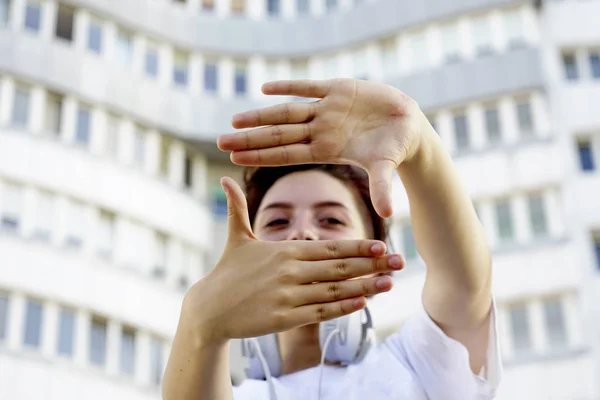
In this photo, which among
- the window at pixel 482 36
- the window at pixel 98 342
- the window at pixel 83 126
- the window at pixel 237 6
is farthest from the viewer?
the window at pixel 237 6

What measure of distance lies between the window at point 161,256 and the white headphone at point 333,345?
86.8 ft

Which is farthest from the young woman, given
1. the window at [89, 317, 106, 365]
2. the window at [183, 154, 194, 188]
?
the window at [183, 154, 194, 188]

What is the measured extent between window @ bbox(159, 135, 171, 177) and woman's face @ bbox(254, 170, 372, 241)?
92.9ft

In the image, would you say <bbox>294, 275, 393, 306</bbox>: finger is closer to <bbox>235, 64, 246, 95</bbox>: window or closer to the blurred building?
the blurred building

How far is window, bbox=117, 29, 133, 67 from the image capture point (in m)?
32.0

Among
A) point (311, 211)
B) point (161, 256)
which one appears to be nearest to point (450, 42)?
point (161, 256)

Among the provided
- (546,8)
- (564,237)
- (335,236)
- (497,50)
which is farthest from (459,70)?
(335,236)

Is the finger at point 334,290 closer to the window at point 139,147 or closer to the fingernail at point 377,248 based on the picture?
the fingernail at point 377,248

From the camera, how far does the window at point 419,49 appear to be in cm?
3231

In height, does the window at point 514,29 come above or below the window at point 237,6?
below

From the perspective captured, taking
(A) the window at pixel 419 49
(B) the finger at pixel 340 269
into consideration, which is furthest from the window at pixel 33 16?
(B) the finger at pixel 340 269

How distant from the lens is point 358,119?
3111mm

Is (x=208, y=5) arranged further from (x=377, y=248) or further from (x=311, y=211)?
(x=377, y=248)

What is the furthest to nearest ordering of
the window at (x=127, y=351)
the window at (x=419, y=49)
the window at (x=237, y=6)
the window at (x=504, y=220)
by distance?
the window at (x=237, y=6) < the window at (x=419, y=49) < the window at (x=504, y=220) < the window at (x=127, y=351)
